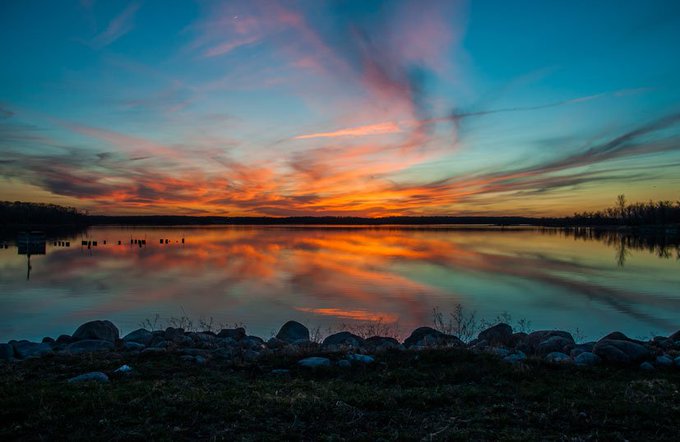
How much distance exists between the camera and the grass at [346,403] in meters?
5.85

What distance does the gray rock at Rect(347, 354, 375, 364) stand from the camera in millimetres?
9477

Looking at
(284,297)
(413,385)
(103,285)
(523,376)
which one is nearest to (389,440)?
(413,385)

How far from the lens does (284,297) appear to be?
84.4 feet

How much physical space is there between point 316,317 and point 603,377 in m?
13.5

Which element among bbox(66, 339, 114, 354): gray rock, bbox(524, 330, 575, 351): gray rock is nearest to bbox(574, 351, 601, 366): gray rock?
bbox(524, 330, 575, 351): gray rock

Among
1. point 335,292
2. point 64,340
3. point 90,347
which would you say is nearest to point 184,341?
point 90,347

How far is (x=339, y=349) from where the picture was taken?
10.4 metres

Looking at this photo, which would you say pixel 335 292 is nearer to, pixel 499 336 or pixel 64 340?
pixel 499 336

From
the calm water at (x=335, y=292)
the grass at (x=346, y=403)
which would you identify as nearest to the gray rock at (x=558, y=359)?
the grass at (x=346, y=403)

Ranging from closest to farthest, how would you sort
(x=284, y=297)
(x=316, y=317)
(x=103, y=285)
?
(x=316, y=317) → (x=284, y=297) → (x=103, y=285)

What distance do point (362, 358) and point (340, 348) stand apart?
996 millimetres

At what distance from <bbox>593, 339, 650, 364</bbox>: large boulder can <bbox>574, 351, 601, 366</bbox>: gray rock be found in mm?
183

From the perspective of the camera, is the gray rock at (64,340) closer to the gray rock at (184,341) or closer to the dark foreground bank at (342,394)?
the dark foreground bank at (342,394)

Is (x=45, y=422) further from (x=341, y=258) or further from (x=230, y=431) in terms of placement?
(x=341, y=258)
